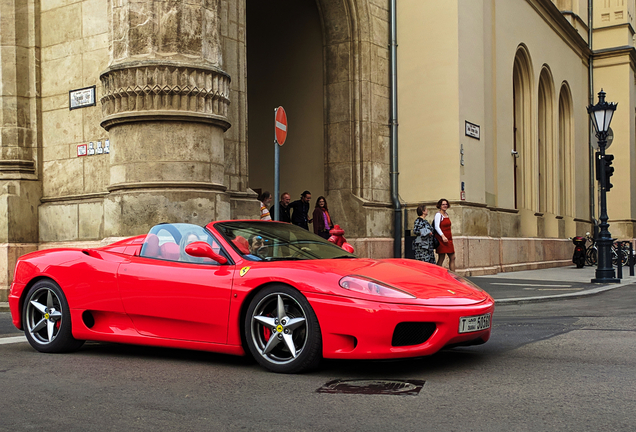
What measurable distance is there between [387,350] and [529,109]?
850 inches

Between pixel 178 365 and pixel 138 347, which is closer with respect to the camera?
pixel 178 365

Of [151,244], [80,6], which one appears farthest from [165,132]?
[151,244]

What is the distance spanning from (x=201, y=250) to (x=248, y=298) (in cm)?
53

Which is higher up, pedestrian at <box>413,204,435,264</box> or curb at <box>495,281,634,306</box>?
pedestrian at <box>413,204,435,264</box>

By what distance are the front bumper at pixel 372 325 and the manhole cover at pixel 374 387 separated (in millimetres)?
166

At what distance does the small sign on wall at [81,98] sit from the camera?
13.5 meters

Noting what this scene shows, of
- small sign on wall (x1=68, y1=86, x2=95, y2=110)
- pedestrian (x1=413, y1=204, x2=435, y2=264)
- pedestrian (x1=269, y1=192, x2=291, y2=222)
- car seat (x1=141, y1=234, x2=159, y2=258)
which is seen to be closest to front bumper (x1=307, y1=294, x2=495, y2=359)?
car seat (x1=141, y1=234, x2=159, y2=258)

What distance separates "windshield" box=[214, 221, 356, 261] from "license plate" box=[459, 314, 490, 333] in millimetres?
1372

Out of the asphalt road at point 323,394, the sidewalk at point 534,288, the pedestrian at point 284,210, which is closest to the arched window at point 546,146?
the sidewalk at point 534,288

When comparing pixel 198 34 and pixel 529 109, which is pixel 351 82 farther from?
pixel 529 109

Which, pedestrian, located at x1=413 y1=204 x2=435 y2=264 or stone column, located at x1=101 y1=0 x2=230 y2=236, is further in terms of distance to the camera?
pedestrian, located at x1=413 y1=204 x2=435 y2=264

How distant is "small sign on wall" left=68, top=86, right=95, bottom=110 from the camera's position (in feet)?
44.3

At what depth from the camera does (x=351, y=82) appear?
1786 cm

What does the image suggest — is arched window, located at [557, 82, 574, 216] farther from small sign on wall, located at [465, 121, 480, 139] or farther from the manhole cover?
the manhole cover
